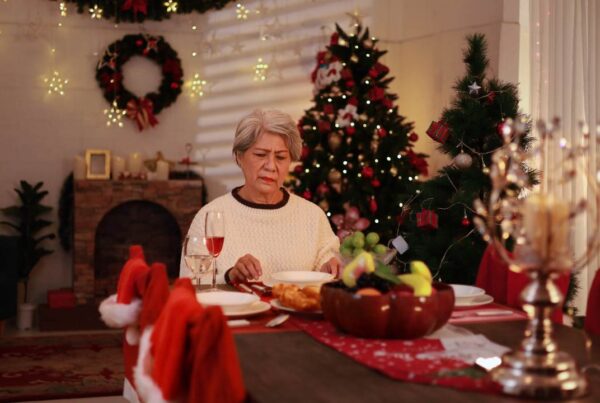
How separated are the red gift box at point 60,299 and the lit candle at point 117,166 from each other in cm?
89

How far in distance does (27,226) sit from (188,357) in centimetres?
499

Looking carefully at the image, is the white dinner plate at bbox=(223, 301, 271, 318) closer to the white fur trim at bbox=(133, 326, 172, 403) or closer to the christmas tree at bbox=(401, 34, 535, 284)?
the white fur trim at bbox=(133, 326, 172, 403)

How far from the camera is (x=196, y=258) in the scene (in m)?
2.52

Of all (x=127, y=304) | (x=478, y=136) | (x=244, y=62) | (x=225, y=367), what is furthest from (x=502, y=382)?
(x=244, y=62)

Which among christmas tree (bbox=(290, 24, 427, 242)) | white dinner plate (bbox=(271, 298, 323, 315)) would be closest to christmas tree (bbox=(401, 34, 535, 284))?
christmas tree (bbox=(290, 24, 427, 242))

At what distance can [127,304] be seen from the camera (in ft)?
7.22

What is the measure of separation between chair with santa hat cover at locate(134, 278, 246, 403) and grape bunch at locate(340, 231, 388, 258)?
624mm

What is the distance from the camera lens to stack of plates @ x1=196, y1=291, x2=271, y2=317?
2.26m

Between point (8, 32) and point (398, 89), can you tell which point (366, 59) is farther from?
point (8, 32)

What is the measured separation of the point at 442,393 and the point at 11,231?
5400 mm

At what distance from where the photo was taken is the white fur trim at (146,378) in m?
1.67

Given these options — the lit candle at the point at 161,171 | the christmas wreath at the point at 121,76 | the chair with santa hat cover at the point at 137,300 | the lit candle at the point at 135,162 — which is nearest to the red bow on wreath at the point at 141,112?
the christmas wreath at the point at 121,76

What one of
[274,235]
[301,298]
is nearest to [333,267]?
[274,235]

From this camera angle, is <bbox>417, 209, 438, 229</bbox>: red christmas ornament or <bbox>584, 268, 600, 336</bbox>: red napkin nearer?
<bbox>584, 268, 600, 336</bbox>: red napkin
